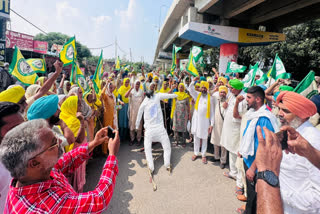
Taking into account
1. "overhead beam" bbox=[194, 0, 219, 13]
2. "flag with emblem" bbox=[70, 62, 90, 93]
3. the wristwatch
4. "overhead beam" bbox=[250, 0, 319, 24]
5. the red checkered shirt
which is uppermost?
"overhead beam" bbox=[194, 0, 219, 13]

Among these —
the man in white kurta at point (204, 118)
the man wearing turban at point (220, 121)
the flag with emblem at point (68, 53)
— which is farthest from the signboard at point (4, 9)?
the man wearing turban at point (220, 121)

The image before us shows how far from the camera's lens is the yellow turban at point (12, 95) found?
1917mm

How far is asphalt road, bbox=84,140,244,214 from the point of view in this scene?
8.98ft

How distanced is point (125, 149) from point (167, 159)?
5.13ft

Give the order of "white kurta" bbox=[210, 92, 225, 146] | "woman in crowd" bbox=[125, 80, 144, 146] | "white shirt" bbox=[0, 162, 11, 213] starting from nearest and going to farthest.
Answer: "white shirt" bbox=[0, 162, 11, 213]
"white kurta" bbox=[210, 92, 225, 146]
"woman in crowd" bbox=[125, 80, 144, 146]

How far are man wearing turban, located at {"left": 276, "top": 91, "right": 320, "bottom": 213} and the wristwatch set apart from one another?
0.54 meters

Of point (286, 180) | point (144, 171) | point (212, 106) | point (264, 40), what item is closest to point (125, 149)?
point (144, 171)

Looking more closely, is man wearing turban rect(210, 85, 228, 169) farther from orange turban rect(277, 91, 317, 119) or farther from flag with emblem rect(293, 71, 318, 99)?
orange turban rect(277, 91, 317, 119)

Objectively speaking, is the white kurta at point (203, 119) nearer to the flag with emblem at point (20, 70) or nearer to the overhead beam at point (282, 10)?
the flag with emblem at point (20, 70)

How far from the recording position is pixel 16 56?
12.6 feet

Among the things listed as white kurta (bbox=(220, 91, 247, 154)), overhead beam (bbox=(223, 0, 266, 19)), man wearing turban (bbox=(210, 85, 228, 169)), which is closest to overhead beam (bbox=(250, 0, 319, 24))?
overhead beam (bbox=(223, 0, 266, 19))

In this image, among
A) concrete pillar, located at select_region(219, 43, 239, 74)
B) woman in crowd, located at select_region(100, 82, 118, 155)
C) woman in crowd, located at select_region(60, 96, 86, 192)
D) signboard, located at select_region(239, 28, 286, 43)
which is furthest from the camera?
concrete pillar, located at select_region(219, 43, 239, 74)

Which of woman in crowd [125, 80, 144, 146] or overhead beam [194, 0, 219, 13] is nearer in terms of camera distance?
woman in crowd [125, 80, 144, 146]

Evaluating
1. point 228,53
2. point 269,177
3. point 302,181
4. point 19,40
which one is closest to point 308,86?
point 302,181
